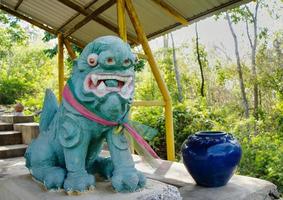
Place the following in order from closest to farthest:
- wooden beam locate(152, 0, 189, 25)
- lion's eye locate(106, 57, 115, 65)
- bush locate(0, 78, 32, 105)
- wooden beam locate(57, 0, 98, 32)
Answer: lion's eye locate(106, 57, 115, 65) < wooden beam locate(152, 0, 189, 25) < wooden beam locate(57, 0, 98, 32) < bush locate(0, 78, 32, 105)

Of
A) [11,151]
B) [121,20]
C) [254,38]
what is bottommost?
[11,151]

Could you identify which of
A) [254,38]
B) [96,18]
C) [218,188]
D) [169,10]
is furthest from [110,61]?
[254,38]

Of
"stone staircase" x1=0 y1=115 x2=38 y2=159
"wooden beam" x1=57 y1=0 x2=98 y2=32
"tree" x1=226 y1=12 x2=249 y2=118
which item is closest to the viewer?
"wooden beam" x1=57 y1=0 x2=98 y2=32

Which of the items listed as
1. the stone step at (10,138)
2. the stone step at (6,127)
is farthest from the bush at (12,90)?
the stone step at (10,138)

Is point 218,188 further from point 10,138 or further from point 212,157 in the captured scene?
point 10,138

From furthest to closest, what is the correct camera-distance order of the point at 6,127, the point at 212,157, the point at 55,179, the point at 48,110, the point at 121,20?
the point at 6,127
the point at 121,20
the point at 212,157
the point at 48,110
the point at 55,179

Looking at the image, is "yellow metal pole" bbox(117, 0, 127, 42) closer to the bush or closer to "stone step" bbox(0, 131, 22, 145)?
"stone step" bbox(0, 131, 22, 145)

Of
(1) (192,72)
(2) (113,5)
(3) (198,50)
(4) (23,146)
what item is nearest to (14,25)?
(4) (23,146)

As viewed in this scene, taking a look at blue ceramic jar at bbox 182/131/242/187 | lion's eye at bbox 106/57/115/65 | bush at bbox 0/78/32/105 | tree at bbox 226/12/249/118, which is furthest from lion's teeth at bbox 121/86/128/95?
bush at bbox 0/78/32/105

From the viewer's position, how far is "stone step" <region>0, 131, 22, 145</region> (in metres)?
4.53

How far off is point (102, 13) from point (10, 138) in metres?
2.17

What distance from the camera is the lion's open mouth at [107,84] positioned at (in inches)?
50.9

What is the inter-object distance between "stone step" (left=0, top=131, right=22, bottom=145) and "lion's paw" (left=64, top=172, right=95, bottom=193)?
355 cm

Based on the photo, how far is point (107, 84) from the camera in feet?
4.27
